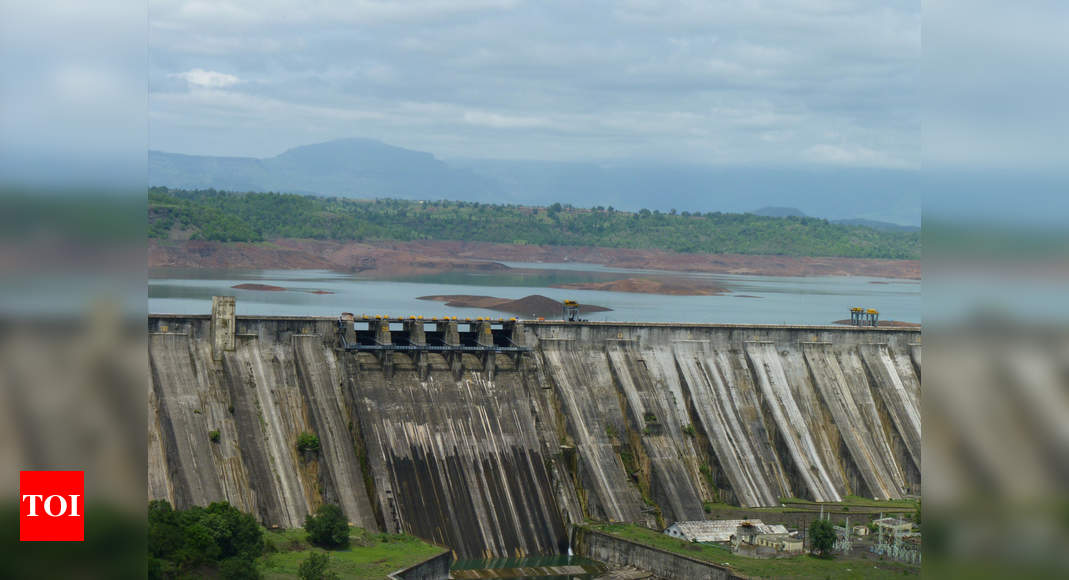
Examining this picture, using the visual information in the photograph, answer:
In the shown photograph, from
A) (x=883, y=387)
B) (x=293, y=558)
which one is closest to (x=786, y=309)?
(x=883, y=387)

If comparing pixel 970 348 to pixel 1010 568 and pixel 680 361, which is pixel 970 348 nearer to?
pixel 1010 568

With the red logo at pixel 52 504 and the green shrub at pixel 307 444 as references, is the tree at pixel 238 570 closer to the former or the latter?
the green shrub at pixel 307 444

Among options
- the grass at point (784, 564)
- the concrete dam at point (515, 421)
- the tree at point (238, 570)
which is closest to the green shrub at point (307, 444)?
the concrete dam at point (515, 421)

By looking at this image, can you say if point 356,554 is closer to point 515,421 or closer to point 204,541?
point 204,541

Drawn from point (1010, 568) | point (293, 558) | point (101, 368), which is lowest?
point (293, 558)

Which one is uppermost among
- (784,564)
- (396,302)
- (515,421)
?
(396,302)

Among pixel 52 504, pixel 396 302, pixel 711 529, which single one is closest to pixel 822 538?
pixel 711 529
